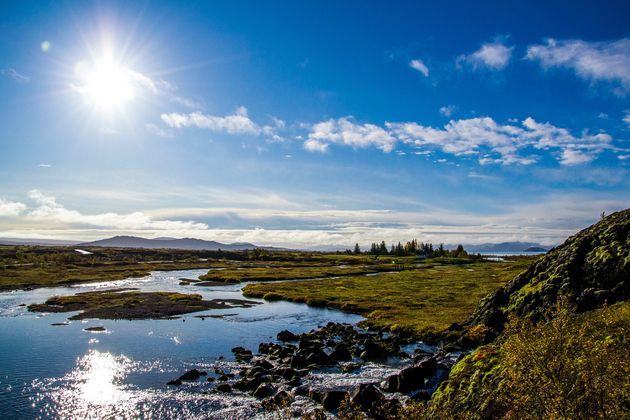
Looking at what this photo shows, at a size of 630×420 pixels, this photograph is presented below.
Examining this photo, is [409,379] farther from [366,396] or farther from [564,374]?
[564,374]

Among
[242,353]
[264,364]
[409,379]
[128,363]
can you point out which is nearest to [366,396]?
[409,379]

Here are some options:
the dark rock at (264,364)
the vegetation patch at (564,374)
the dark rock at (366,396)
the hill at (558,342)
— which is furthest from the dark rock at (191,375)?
the vegetation patch at (564,374)

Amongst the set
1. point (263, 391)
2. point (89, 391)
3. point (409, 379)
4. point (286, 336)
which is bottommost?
point (89, 391)

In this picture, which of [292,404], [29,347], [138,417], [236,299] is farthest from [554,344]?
[236,299]

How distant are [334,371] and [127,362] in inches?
810

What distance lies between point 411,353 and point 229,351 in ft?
66.2

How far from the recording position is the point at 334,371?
38344mm

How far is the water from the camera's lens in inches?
1179

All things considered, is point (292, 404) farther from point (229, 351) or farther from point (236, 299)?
point (236, 299)

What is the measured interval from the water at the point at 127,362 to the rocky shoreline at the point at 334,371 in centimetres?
141

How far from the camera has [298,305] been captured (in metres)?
81.8

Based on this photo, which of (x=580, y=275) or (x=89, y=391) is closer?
(x=89, y=391)

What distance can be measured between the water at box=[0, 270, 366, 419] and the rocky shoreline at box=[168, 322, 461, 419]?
141 cm

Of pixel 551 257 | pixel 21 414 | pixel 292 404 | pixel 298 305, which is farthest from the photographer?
pixel 298 305
